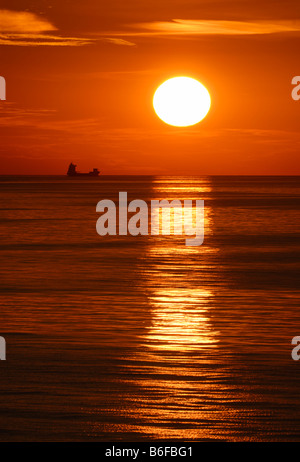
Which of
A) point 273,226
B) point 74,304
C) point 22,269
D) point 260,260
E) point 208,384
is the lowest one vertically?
point 208,384

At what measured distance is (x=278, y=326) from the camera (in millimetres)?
17906

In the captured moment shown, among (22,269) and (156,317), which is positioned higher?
(22,269)

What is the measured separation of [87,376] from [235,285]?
11.8 meters

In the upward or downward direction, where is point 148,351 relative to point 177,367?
upward

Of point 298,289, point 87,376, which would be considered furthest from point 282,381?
point 298,289

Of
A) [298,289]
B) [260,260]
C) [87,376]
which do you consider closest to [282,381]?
[87,376]

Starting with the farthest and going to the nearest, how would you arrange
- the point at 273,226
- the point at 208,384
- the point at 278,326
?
the point at 273,226, the point at 278,326, the point at 208,384

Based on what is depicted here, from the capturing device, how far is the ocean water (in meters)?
11.8

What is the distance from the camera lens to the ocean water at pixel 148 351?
11.8 m

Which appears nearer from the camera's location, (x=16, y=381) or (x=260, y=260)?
(x=16, y=381)

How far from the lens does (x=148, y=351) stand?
15.5 m

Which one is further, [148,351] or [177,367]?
[148,351]
